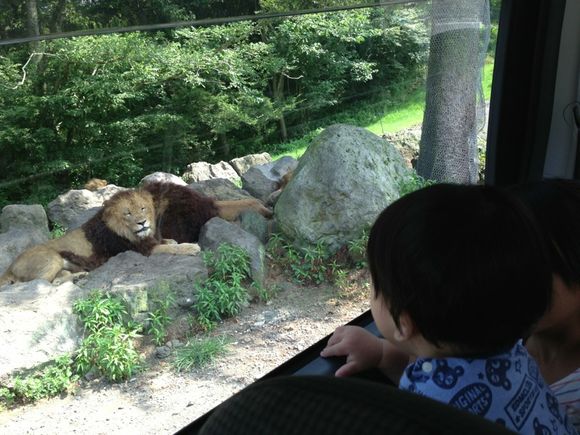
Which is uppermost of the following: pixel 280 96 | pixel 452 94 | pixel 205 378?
pixel 280 96

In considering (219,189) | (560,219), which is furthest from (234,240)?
(560,219)

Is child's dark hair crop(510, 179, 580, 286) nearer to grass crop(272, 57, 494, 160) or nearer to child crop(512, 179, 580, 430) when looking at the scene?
child crop(512, 179, 580, 430)

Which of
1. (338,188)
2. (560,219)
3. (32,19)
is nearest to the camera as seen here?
(32,19)

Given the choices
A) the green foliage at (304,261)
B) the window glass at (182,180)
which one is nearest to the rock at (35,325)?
the window glass at (182,180)

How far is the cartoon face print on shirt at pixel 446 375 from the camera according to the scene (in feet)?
3.07

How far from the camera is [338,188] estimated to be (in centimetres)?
252

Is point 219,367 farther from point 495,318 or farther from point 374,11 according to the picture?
point 374,11

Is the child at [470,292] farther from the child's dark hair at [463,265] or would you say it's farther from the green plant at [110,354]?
the green plant at [110,354]

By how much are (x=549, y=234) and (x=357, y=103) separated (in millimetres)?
1035

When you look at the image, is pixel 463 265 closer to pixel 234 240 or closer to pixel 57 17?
pixel 57 17

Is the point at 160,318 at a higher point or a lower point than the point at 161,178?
lower

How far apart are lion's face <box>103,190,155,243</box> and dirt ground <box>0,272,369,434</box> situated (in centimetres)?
43

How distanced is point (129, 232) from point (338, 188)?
0.88 m

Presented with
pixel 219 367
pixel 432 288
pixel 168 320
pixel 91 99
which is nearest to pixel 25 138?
pixel 91 99
